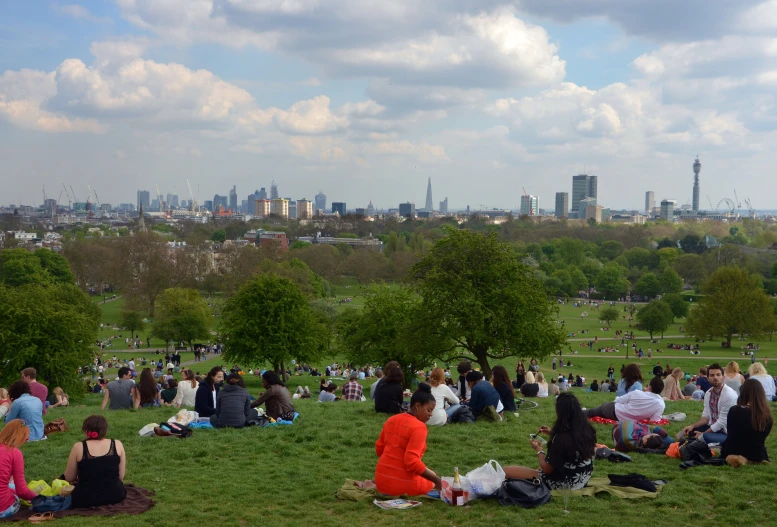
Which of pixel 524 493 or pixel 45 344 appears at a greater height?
pixel 524 493

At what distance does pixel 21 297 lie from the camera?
90.6 ft

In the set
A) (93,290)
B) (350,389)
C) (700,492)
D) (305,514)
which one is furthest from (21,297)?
(93,290)

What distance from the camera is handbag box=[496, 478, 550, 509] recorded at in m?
7.35

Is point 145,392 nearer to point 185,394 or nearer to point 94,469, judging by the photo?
point 185,394

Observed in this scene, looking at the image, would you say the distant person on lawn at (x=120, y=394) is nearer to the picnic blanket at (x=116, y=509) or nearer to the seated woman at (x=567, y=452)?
the picnic blanket at (x=116, y=509)

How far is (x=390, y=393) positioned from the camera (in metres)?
11.7

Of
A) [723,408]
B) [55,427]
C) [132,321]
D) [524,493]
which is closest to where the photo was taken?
[524,493]

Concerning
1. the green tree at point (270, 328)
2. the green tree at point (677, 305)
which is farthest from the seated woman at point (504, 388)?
the green tree at point (677, 305)

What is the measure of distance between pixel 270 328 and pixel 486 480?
23599mm

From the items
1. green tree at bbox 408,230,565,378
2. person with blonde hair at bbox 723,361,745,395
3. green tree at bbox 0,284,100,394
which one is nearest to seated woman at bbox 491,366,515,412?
person with blonde hair at bbox 723,361,745,395

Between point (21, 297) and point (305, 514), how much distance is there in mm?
24084

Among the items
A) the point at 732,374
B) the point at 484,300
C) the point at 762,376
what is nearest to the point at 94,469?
the point at 732,374

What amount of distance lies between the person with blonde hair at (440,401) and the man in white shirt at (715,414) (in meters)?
3.36

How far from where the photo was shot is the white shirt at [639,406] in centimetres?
1034
